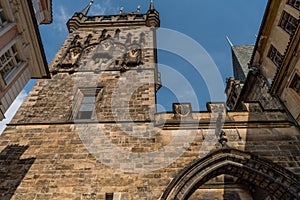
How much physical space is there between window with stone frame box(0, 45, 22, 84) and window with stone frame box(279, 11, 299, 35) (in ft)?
24.5

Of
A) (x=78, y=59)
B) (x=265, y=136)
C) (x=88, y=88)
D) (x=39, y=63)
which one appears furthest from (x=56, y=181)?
(x=78, y=59)

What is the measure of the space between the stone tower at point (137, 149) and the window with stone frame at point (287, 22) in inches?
95.1

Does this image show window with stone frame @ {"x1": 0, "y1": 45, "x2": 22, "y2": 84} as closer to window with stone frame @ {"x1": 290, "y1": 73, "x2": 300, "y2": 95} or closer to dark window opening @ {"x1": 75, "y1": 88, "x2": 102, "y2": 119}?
dark window opening @ {"x1": 75, "y1": 88, "x2": 102, "y2": 119}

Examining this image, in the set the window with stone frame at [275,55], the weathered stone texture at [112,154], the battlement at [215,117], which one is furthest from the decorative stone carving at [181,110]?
the window with stone frame at [275,55]

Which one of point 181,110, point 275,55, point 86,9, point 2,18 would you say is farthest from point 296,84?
point 86,9

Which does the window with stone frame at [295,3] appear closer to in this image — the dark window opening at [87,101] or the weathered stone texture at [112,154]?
the weathered stone texture at [112,154]

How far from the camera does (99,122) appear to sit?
22.7 feet

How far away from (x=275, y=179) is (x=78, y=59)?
8.64 metres

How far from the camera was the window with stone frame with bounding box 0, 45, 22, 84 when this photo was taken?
5371mm

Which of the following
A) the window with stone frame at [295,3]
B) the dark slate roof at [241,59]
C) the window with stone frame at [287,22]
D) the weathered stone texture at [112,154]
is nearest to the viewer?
the weathered stone texture at [112,154]

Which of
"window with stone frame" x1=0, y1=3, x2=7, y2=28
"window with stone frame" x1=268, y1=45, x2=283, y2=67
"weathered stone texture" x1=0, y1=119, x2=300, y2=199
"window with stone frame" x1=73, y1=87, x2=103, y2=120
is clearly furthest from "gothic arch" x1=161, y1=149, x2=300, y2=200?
"window with stone frame" x1=0, y1=3, x2=7, y2=28

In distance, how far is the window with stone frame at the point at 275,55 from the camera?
815 centimetres

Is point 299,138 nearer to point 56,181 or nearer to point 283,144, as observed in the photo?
point 283,144

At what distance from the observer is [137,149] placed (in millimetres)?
6027
